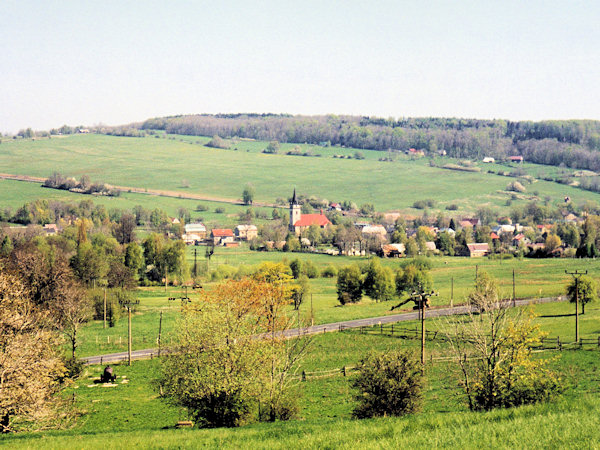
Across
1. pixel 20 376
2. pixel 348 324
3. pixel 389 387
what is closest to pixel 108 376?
pixel 20 376

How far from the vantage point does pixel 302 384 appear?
4369 centimetres

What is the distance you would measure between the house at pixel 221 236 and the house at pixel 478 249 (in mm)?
55571

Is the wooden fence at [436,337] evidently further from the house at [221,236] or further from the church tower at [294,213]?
the church tower at [294,213]

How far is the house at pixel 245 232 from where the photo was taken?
167625 mm

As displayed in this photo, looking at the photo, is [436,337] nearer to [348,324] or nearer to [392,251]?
[348,324]

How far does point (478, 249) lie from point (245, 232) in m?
56.8

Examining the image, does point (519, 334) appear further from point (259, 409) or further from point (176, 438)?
point (176, 438)

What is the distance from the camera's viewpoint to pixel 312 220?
186750 mm

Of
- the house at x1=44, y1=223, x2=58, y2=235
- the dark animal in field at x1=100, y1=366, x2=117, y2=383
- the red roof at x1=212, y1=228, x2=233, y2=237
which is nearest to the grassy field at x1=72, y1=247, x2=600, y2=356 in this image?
the dark animal in field at x1=100, y1=366, x2=117, y2=383

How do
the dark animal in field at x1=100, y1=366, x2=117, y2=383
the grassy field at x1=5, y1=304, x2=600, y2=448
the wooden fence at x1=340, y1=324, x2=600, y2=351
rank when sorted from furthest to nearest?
the wooden fence at x1=340, y1=324, x2=600, y2=351 < the dark animal in field at x1=100, y1=366, x2=117, y2=383 < the grassy field at x1=5, y1=304, x2=600, y2=448

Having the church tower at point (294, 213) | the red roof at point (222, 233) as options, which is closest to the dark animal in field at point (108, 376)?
the red roof at point (222, 233)

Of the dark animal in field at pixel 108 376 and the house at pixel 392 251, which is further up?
the dark animal in field at pixel 108 376

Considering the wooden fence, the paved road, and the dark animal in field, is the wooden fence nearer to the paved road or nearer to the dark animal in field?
the paved road

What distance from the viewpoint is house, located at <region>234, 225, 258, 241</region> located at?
16762 cm
